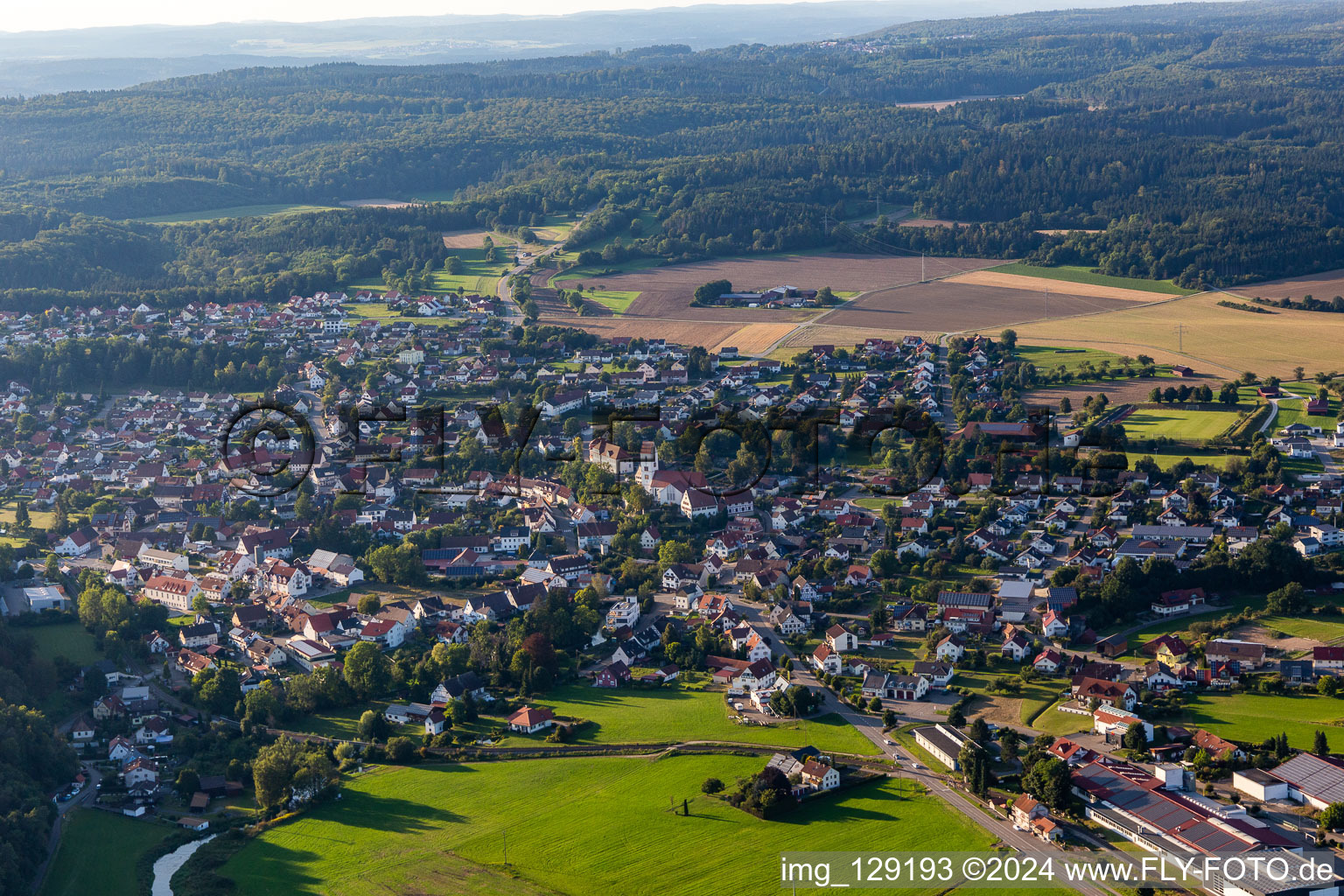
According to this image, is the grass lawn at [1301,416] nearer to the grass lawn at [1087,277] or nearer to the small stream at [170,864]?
the grass lawn at [1087,277]

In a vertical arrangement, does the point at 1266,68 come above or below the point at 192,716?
above

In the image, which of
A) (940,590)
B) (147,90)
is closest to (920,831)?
(940,590)

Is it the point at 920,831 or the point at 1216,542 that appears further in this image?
the point at 1216,542

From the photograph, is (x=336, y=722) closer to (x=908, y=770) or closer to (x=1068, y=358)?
(x=908, y=770)

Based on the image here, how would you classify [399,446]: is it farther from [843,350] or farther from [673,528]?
[843,350]

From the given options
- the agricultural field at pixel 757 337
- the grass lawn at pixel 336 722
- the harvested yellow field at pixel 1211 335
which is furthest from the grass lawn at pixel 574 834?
the harvested yellow field at pixel 1211 335

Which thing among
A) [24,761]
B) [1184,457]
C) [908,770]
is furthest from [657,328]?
[24,761]

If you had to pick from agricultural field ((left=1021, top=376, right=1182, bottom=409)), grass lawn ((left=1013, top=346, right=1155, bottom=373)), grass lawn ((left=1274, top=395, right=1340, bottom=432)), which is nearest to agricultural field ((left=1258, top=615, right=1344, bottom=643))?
grass lawn ((left=1274, top=395, right=1340, bottom=432))

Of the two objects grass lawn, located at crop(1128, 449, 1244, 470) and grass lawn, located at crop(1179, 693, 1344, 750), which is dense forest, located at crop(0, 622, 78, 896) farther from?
grass lawn, located at crop(1128, 449, 1244, 470)
